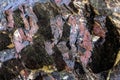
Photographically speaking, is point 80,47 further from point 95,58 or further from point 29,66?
point 29,66

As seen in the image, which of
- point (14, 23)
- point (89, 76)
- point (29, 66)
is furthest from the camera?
point (14, 23)

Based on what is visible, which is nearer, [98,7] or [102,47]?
[102,47]

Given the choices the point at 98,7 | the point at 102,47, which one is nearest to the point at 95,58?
the point at 102,47

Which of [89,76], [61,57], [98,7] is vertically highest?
[98,7]

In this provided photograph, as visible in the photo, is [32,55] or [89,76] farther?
[32,55]

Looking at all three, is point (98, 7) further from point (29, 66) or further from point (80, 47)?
point (29, 66)

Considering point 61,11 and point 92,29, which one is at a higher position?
point 61,11

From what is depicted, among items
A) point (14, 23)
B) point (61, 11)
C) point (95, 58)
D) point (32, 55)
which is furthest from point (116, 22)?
point (14, 23)

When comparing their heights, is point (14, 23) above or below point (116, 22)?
above

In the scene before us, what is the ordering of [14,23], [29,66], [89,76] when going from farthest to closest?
1. [14,23]
2. [29,66]
3. [89,76]
